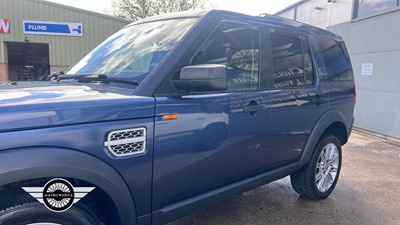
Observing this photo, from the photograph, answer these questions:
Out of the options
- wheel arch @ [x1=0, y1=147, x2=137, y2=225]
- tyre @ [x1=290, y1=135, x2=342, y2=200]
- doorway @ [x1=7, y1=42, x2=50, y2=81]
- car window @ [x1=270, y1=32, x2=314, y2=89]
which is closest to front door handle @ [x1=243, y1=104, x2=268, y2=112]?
car window @ [x1=270, y1=32, x2=314, y2=89]

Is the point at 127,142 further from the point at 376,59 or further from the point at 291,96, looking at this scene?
the point at 376,59

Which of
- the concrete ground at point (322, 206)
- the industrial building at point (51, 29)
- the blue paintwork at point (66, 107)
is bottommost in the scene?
the concrete ground at point (322, 206)

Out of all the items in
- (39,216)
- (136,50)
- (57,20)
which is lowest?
(39,216)

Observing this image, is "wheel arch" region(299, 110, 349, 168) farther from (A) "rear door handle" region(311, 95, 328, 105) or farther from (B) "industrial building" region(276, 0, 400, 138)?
(B) "industrial building" region(276, 0, 400, 138)

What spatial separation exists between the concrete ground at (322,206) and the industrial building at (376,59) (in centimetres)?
381

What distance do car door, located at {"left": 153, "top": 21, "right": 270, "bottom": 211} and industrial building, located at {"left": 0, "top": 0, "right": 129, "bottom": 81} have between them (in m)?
15.0

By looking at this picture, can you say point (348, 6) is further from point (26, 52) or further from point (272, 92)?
point (26, 52)

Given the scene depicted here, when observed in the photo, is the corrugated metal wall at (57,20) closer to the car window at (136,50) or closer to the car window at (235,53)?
the car window at (136,50)

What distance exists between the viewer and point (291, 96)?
3.21 meters

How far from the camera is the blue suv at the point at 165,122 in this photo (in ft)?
5.49

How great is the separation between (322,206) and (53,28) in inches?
630

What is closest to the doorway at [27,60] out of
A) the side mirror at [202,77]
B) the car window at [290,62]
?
the car window at [290,62]

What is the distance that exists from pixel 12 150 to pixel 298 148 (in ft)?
8.87

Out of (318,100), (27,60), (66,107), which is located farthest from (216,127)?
(27,60)
